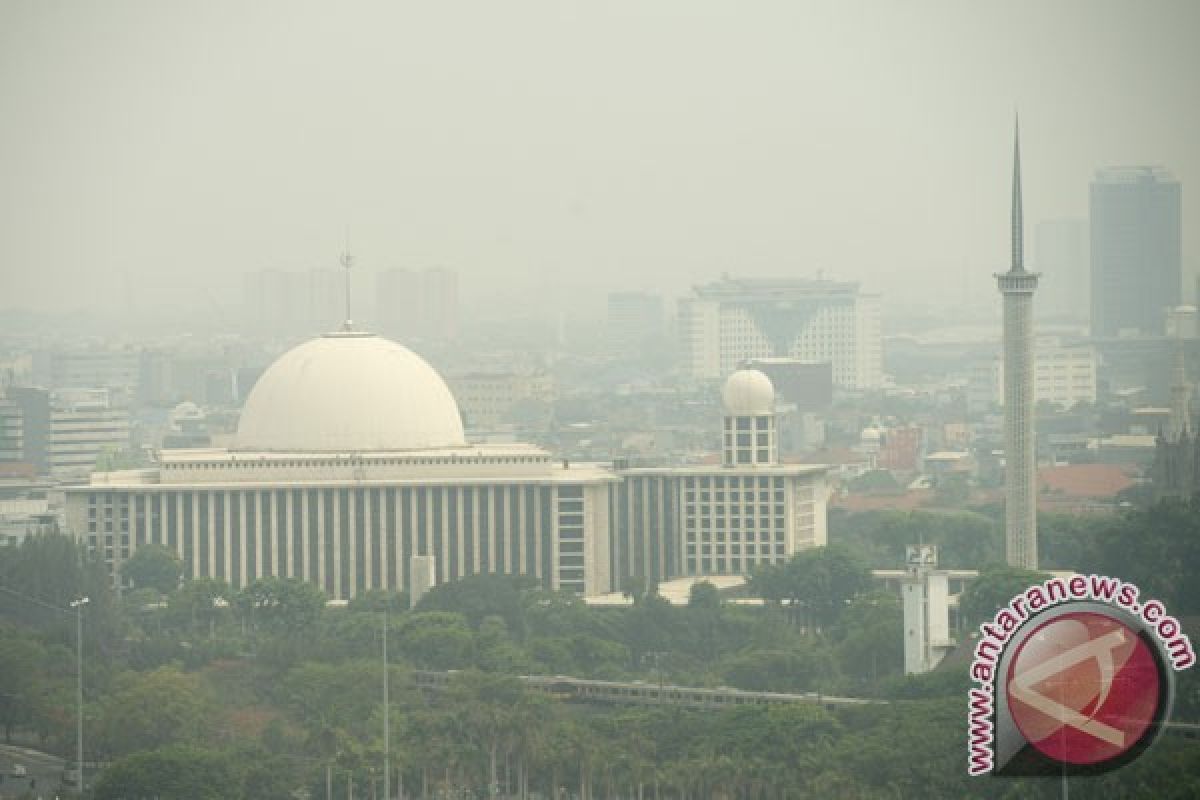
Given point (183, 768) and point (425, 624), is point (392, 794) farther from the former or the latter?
point (425, 624)

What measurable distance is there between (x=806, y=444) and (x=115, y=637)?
7957 cm

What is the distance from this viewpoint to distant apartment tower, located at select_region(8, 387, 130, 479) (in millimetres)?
139000

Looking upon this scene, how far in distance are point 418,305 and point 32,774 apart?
115 m

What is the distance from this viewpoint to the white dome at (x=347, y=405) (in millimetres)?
95562

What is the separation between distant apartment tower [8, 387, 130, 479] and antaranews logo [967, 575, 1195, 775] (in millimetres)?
86396

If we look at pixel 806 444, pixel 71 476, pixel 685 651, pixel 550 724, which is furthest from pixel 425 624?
pixel 806 444

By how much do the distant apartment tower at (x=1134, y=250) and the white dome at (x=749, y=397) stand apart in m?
51.9

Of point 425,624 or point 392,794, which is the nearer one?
point 392,794

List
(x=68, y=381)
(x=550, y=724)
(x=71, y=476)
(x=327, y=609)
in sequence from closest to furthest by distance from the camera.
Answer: (x=550, y=724), (x=327, y=609), (x=71, y=476), (x=68, y=381)

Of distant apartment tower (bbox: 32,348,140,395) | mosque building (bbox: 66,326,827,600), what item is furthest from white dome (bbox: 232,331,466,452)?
distant apartment tower (bbox: 32,348,140,395)

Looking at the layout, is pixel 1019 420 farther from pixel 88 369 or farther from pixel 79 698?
pixel 88 369

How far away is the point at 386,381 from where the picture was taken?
96375 mm

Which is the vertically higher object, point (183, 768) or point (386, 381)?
point (386, 381)

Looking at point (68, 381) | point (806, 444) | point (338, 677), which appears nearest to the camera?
point (338, 677)
